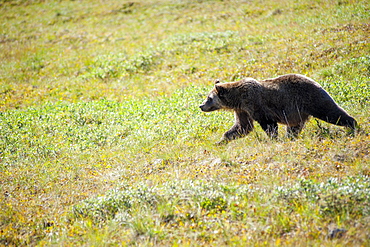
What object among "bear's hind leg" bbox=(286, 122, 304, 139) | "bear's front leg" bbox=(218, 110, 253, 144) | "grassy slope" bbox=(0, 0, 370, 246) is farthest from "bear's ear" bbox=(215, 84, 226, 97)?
"bear's hind leg" bbox=(286, 122, 304, 139)

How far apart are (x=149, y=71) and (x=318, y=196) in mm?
16136

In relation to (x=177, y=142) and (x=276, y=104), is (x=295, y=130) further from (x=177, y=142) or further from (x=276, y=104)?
(x=177, y=142)

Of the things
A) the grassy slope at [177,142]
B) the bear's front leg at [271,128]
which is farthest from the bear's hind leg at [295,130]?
the bear's front leg at [271,128]

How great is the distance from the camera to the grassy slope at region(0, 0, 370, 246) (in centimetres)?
581

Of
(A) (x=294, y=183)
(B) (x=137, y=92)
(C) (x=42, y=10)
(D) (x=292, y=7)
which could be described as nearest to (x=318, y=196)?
(A) (x=294, y=183)

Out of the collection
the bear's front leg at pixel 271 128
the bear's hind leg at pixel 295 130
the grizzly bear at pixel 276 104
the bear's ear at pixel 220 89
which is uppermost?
the bear's ear at pixel 220 89

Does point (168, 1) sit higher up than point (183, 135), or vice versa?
point (168, 1)

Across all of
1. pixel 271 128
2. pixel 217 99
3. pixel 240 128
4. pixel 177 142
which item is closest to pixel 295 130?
pixel 271 128

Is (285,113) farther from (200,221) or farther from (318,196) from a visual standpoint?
(200,221)

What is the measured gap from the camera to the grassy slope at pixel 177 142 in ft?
19.1

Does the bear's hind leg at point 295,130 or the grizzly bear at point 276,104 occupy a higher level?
the grizzly bear at point 276,104

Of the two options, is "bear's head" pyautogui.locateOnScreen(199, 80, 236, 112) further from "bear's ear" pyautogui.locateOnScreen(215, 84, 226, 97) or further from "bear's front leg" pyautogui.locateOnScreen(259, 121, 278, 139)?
"bear's front leg" pyautogui.locateOnScreen(259, 121, 278, 139)

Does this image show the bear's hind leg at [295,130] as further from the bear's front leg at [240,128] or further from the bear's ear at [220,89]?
the bear's ear at [220,89]

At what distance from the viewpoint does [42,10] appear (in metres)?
37.2
